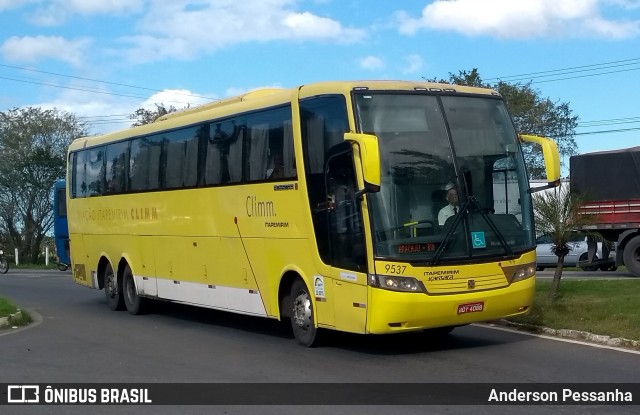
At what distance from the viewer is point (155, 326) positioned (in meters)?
15.1

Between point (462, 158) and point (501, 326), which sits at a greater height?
point (462, 158)

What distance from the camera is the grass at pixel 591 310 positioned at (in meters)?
12.1

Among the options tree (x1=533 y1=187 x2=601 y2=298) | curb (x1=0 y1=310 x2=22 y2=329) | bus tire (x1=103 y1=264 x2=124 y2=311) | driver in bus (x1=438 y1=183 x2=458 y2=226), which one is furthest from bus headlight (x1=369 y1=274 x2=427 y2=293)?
bus tire (x1=103 y1=264 x2=124 y2=311)

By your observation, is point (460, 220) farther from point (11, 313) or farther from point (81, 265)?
point (81, 265)

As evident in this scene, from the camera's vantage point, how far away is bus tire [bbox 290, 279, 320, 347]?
11.6m

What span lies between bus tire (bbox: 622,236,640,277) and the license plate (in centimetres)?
1393

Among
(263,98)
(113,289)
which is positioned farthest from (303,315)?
(113,289)

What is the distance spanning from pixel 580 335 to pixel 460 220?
293 centimetres

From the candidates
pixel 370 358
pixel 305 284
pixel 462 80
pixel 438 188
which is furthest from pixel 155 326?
pixel 462 80

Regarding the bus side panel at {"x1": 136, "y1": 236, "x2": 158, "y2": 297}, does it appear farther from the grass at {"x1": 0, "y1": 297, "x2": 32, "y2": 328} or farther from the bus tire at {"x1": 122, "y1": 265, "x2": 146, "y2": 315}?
the grass at {"x1": 0, "y1": 297, "x2": 32, "y2": 328}

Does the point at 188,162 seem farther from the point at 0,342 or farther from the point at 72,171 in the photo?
the point at 72,171

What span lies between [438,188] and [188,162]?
549cm

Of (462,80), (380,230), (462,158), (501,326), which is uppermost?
(462,80)

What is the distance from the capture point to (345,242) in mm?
10734
